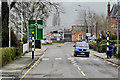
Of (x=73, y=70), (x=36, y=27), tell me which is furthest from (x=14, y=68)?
(x=36, y=27)

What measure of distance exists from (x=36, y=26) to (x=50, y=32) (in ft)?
384

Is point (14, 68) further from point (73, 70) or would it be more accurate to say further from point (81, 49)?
point (81, 49)

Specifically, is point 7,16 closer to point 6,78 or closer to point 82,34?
point 6,78

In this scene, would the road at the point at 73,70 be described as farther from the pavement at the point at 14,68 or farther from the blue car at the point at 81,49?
the blue car at the point at 81,49

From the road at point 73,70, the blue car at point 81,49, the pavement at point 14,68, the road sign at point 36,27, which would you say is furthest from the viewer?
the blue car at point 81,49

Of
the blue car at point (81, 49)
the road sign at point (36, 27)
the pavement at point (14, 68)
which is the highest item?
the road sign at point (36, 27)

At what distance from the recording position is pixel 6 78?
14.0 meters

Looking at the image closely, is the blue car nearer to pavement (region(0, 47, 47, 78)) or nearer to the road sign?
the road sign

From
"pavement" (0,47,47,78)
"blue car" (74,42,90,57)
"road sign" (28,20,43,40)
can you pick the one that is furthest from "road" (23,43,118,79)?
"blue car" (74,42,90,57)

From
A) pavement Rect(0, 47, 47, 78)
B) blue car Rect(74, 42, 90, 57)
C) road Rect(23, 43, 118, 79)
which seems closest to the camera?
road Rect(23, 43, 118, 79)

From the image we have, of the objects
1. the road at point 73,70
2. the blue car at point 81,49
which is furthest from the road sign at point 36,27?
the road at point 73,70

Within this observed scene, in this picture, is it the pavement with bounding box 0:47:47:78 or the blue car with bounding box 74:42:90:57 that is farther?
the blue car with bounding box 74:42:90:57

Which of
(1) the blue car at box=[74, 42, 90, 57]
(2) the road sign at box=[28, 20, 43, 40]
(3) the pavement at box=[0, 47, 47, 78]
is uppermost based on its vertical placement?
(2) the road sign at box=[28, 20, 43, 40]

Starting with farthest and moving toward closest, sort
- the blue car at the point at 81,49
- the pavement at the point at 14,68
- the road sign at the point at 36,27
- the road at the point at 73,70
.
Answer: the blue car at the point at 81,49 < the road sign at the point at 36,27 < the pavement at the point at 14,68 < the road at the point at 73,70
